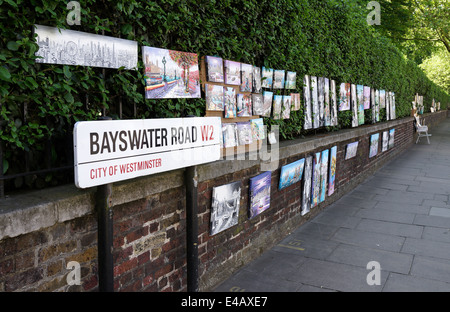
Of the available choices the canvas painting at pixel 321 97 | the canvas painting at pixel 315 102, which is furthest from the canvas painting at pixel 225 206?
the canvas painting at pixel 321 97

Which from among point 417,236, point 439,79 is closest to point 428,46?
point 439,79

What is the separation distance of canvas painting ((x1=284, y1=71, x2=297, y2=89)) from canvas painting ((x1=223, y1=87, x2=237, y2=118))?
4.82 feet

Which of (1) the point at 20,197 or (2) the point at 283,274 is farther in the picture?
(2) the point at 283,274

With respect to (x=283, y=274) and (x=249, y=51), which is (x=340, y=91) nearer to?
(x=249, y=51)

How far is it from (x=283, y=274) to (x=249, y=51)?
2.54m

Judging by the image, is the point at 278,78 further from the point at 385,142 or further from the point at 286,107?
the point at 385,142

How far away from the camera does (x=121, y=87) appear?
2908 mm

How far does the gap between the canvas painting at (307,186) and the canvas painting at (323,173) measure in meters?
0.54

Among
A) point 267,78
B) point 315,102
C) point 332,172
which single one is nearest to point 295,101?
point 315,102

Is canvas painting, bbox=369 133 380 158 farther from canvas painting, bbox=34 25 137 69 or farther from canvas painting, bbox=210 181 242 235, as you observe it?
canvas painting, bbox=34 25 137 69

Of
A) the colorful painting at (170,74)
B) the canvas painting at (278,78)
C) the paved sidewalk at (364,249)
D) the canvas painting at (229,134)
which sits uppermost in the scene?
the canvas painting at (278,78)

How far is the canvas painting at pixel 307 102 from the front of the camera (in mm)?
6270

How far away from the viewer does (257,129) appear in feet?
16.1

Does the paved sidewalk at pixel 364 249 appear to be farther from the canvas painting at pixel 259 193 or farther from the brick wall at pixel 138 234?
the canvas painting at pixel 259 193
